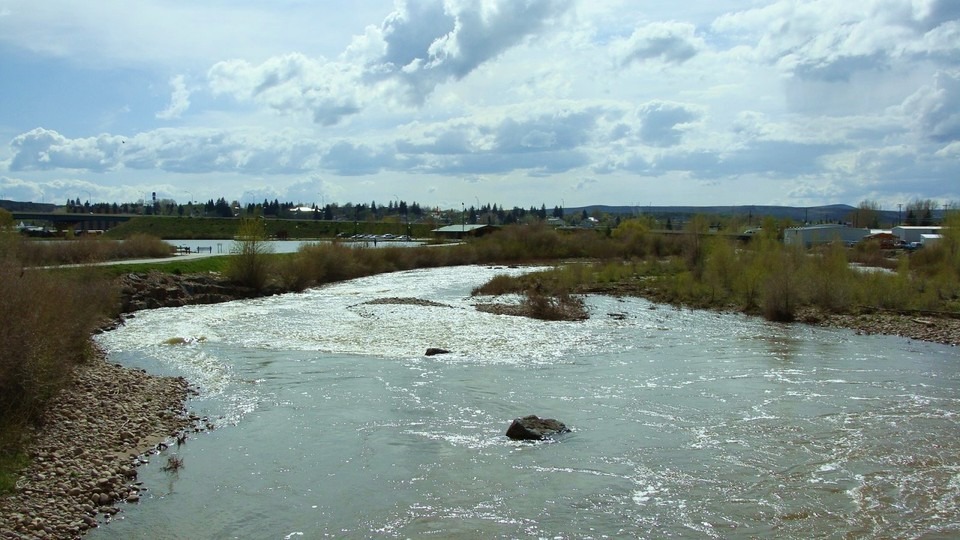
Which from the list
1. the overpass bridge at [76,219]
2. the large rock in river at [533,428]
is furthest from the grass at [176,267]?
the overpass bridge at [76,219]

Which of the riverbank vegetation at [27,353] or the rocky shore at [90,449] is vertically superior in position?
the riverbank vegetation at [27,353]

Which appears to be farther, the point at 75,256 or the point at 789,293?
the point at 75,256

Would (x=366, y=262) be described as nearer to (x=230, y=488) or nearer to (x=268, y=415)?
(x=268, y=415)

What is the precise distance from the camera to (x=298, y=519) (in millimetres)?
13234

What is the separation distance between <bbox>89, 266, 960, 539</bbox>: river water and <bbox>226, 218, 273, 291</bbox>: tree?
69.3 feet

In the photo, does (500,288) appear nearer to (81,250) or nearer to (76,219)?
(81,250)

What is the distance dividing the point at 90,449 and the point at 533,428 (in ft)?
30.4

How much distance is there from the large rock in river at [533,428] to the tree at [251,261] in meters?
40.5

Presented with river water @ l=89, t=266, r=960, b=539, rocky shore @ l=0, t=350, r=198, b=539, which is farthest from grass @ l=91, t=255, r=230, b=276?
rocky shore @ l=0, t=350, r=198, b=539

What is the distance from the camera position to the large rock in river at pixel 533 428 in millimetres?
17750

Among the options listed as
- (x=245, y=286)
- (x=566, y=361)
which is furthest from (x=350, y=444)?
(x=245, y=286)

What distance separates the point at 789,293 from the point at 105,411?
1357 inches

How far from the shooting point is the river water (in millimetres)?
13297

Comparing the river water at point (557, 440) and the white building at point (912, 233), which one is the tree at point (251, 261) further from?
the white building at point (912, 233)
